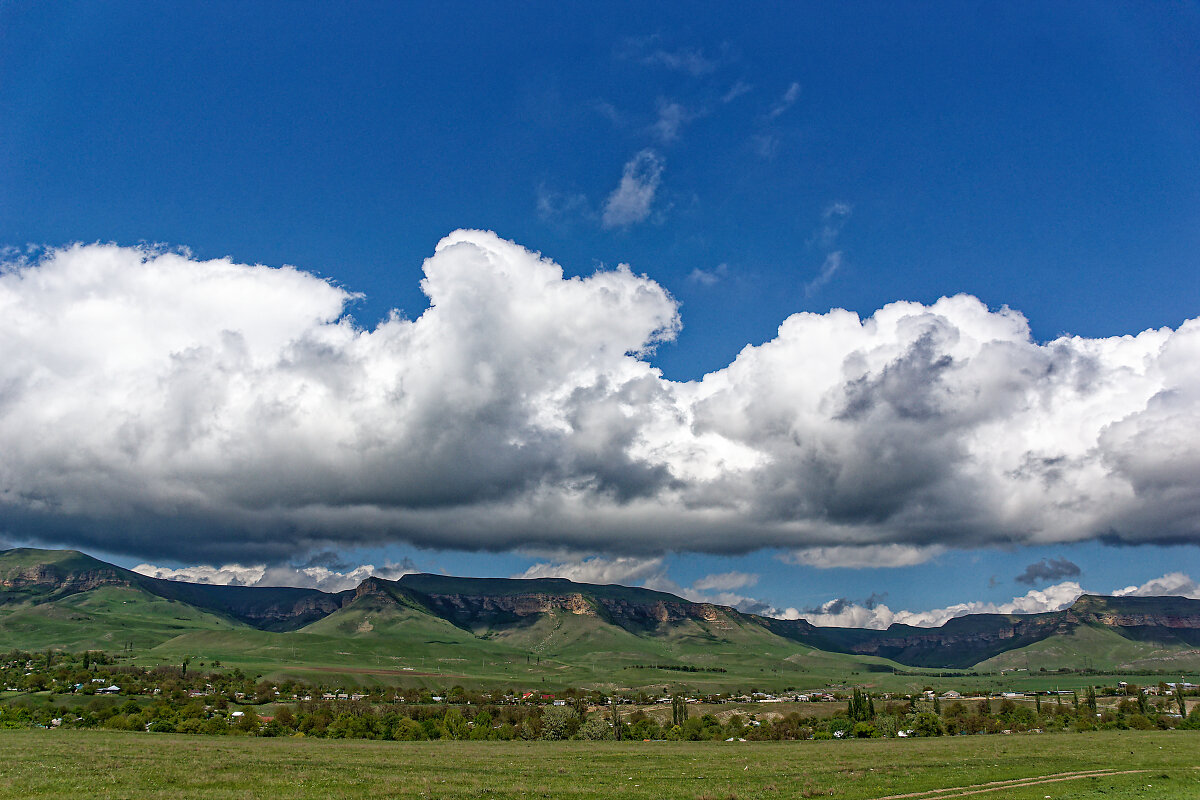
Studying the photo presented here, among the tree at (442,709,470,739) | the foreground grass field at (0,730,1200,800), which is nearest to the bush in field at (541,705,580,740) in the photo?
the tree at (442,709,470,739)

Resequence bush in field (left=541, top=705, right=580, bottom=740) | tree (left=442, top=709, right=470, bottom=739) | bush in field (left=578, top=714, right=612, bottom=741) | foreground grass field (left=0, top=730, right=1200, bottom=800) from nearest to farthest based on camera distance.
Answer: foreground grass field (left=0, top=730, right=1200, bottom=800), tree (left=442, top=709, right=470, bottom=739), bush in field (left=578, top=714, right=612, bottom=741), bush in field (left=541, top=705, right=580, bottom=740)

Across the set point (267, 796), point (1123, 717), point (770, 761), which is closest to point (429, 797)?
point (267, 796)

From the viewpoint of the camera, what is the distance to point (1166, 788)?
182 ft

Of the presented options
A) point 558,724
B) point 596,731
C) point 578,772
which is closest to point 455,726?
point 558,724

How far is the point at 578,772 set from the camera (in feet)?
254

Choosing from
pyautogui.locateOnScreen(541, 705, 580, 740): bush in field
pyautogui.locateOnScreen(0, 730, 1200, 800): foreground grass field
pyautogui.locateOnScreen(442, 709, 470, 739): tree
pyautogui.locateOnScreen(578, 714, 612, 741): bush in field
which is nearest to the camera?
pyautogui.locateOnScreen(0, 730, 1200, 800): foreground grass field

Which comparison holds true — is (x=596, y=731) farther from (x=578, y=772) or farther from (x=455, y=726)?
(x=578, y=772)

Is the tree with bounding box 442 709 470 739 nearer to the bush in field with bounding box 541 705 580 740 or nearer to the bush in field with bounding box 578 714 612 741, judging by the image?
the bush in field with bounding box 541 705 580 740

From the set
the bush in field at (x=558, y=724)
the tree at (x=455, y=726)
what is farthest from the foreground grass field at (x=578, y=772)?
the bush in field at (x=558, y=724)

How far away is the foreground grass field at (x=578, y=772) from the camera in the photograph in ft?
183

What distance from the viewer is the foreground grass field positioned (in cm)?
5572

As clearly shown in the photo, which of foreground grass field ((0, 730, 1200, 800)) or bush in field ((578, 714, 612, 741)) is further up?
foreground grass field ((0, 730, 1200, 800))

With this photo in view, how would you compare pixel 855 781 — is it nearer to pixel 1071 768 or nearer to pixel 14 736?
pixel 1071 768

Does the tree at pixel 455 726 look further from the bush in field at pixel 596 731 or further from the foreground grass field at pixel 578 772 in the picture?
the foreground grass field at pixel 578 772
